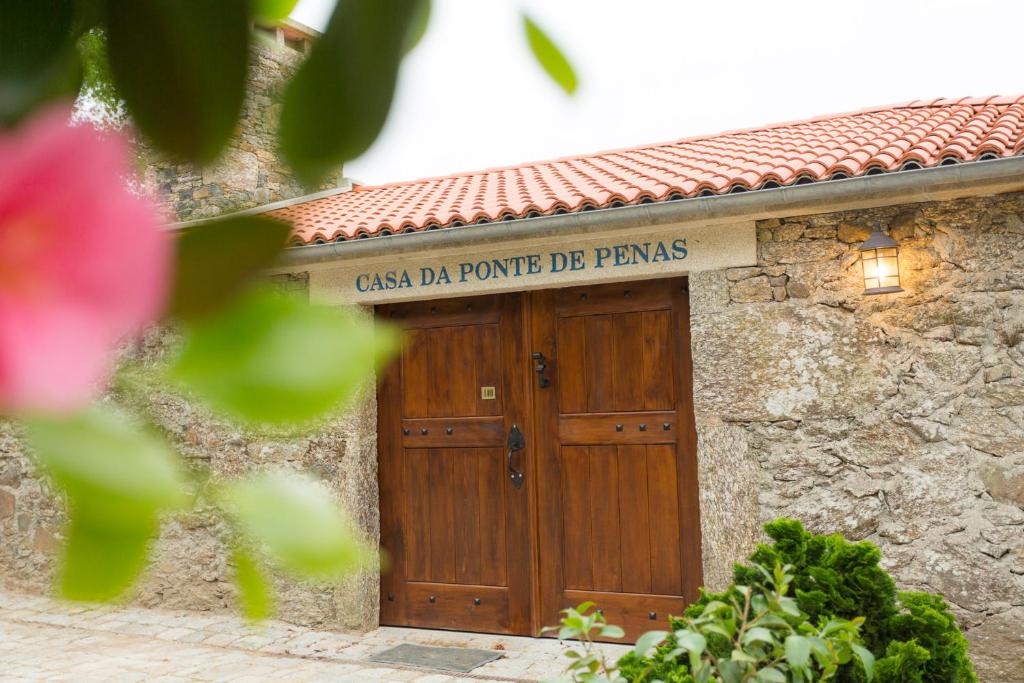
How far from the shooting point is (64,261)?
173 mm

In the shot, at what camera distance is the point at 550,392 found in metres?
6.06

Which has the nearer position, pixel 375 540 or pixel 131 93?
pixel 131 93

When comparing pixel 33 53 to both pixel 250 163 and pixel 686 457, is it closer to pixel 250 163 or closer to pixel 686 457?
pixel 250 163

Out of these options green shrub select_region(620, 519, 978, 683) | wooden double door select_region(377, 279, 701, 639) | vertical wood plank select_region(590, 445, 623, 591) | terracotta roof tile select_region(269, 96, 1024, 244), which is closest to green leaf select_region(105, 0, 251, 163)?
green shrub select_region(620, 519, 978, 683)

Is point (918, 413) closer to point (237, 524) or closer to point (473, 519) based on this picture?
point (473, 519)

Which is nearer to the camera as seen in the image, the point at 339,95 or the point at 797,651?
the point at 339,95

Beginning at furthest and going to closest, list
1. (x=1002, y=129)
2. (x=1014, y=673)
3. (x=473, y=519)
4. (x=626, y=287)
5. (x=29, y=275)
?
(x=473, y=519)
(x=626, y=287)
(x=1002, y=129)
(x=1014, y=673)
(x=29, y=275)

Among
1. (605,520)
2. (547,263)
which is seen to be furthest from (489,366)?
(605,520)

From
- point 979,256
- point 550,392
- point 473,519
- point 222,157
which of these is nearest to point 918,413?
point 979,256

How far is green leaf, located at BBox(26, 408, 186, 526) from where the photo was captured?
0.60 feet

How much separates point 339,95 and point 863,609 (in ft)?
11.0

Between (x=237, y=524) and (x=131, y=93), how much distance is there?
0.35 ft

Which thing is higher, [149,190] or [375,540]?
[149,190]

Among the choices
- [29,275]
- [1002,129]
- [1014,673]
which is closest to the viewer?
[29,275]
